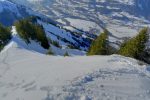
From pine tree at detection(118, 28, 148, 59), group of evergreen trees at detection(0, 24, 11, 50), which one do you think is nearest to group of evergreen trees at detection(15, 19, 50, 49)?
group of evergreen trees at detection(0, 24, 11, 50)

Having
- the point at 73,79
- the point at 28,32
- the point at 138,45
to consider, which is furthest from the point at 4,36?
the point at 73,79

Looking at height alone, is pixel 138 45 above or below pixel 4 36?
below

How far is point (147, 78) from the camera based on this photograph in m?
32.4

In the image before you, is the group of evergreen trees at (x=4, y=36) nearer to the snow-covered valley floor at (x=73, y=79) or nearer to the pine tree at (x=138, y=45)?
the pine tree at (x=138, y=45)

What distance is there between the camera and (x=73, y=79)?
30562 millimetres

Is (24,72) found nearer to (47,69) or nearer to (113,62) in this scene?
(47,69)

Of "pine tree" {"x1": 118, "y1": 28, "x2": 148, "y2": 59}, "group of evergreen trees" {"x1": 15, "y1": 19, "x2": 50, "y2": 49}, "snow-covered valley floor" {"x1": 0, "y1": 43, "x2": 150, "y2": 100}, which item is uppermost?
→ "snow-covered valley floor" {"x1": 0, "y1": 43, "x2": 150, "y2": 100}

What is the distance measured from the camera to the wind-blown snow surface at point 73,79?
27.7 m

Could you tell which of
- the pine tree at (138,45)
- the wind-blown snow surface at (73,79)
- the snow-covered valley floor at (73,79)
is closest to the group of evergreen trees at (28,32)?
the pine tree at (138,45)

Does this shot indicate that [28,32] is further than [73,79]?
Yes

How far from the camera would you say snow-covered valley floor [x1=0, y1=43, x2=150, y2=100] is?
90.8 ft

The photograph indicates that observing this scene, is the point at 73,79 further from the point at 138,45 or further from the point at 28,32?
the point at 28,32

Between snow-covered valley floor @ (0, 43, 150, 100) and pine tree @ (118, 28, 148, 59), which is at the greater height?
snow-covered valley floor @ (0, 43, 150, 100)

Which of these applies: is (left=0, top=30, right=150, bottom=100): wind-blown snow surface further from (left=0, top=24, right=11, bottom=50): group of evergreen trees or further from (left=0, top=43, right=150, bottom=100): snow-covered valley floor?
(left=0, top=24, right=11, bottom=50): group of evergreen trees
